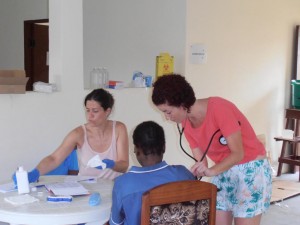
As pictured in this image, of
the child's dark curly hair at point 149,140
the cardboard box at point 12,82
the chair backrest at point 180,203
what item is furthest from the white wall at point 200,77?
the chair backrest at point 180,203

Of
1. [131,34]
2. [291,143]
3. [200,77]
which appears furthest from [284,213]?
[131,34]

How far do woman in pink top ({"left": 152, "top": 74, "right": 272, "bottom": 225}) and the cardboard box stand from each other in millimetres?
1210

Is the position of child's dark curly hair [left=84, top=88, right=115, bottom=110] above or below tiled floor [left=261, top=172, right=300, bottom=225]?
above

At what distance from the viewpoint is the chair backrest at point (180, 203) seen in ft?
5.54

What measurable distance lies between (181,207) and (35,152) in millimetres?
1660

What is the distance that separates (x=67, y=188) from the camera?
2.30 m

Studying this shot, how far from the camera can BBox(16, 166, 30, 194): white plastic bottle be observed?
2227 millimetres

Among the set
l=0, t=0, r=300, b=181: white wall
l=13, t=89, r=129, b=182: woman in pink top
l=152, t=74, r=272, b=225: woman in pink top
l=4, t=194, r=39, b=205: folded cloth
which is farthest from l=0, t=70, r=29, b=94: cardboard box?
l=152, t=74, r=272, b=225: woman in pink top

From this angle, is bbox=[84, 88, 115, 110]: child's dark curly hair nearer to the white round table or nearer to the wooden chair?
the white round table

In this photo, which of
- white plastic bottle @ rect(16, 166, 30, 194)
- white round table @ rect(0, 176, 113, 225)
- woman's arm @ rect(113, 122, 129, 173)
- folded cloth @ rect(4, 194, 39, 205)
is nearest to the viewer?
white round table @ rect(0, 176, 113, 225)

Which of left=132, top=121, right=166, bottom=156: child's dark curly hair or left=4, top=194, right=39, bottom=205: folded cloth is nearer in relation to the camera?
left=132, top=121, right=166, bottom=156: child's dark curly hair

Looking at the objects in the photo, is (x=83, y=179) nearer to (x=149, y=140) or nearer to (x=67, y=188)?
(x=67, y=188)

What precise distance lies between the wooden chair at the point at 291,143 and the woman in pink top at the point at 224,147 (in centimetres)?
316

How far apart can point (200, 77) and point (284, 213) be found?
1.47 meters
